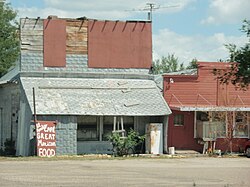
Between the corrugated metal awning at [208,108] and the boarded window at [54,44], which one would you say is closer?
the boarded window at [54,44]

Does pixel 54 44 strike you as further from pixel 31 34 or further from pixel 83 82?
pixel 83 82

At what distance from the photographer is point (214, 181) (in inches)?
829

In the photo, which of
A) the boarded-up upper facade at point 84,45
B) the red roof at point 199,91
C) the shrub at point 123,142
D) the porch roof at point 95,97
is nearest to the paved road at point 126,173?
the shrub at point 123,142

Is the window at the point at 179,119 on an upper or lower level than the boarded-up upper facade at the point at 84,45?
lower

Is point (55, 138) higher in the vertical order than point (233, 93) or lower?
lower

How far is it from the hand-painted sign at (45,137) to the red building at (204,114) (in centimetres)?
745

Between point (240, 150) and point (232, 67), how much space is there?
23853 millimetres

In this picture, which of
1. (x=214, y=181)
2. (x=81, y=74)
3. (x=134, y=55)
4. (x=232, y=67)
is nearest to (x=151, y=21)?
(x=134, y=55)

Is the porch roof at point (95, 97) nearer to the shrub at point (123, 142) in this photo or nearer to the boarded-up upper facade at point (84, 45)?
the boarded-up upper facade at point (84, 45)

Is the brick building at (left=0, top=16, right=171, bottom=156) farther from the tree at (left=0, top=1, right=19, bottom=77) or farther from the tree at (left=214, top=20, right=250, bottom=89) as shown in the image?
the tree at (left=214, top=20, right=250, bottom=89)

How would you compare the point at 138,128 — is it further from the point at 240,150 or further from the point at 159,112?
the point at 240,150

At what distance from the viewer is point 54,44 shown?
3553 centimetres

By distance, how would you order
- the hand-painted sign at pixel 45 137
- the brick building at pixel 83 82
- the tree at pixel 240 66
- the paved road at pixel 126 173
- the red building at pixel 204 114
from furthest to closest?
the red building at pixel 204 114
the brick building at pixel 83 82
the hand-painted sign at pixel 45 137
the paved road at pixel 126 173
the tree at pixel 240 66

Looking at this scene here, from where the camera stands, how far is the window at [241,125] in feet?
124
